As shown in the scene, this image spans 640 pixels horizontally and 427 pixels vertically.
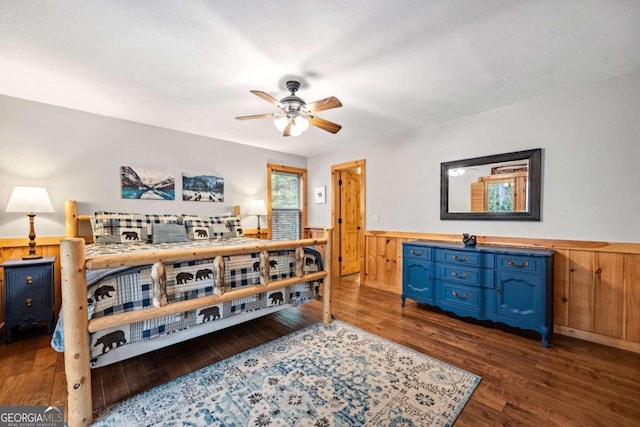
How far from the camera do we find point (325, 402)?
5.57 feet

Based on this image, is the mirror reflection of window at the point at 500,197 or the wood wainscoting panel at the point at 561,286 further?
the mirror reflection of window at the point at 500,197

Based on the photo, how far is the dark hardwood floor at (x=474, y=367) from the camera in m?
1.63

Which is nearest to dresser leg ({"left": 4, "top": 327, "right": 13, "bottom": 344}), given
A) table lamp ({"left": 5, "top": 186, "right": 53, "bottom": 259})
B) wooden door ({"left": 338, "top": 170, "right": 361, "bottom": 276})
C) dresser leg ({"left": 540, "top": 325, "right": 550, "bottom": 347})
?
table lamp ({"left": 5, "top": 186, "right": 53, "bottom": 259})

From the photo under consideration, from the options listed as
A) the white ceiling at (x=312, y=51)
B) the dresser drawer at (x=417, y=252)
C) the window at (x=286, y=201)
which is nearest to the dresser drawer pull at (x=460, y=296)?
the dresser drawer at (x=417, y=252)

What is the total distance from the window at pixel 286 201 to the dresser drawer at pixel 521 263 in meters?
3.46

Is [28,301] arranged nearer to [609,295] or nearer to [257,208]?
[257,208]

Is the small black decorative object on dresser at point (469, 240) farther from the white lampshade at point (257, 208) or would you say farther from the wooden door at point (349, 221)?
the white lampshade at point (257, 208)

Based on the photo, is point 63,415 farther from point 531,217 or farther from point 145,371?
point 531,217

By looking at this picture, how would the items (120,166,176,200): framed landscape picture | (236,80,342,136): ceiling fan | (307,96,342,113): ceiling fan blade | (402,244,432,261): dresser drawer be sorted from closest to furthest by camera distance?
(307,96,342,113): ceiling fan blade < (236,80,342,136): ceiling fan < (402,244,432,261): dresser drawer < (120,166,176,200): framed landscape picture

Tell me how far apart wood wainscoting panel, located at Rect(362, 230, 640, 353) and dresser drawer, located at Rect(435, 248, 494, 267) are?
487 mm

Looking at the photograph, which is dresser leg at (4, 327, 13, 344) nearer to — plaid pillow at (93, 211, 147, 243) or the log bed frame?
plaid pillow at (93, 211, 147, 243)

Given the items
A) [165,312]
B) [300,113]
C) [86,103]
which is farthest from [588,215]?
[86,103]

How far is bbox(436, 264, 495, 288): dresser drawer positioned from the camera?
274cm

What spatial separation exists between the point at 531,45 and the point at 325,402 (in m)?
2.77
